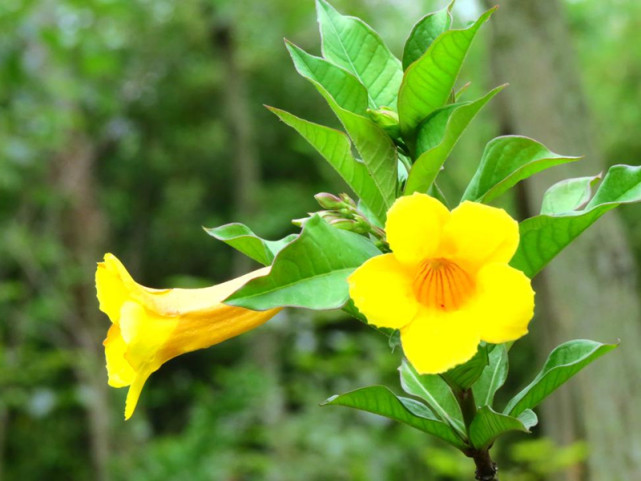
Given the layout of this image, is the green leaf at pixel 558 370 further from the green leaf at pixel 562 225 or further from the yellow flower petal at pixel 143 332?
the yellow flower petal at pixel 143 332

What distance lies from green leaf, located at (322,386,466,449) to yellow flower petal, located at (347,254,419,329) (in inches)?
3.9

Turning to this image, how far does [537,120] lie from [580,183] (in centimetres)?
174

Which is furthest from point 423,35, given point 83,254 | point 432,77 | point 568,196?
point 83,254

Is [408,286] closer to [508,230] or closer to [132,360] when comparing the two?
[508,230]

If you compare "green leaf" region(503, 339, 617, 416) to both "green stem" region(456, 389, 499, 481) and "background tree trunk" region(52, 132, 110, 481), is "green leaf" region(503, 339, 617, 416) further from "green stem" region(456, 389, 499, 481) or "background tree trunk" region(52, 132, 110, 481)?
"background tree trunk" region(52, 132, 110, 481)

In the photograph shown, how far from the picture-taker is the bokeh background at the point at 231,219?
93.4 inches

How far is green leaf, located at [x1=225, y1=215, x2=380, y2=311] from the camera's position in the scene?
537 millimetres

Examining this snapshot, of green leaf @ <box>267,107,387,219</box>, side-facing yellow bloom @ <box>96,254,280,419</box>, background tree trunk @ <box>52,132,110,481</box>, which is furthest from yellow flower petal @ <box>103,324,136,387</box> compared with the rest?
background tree trunk @ <box>52,132,110,481</box>

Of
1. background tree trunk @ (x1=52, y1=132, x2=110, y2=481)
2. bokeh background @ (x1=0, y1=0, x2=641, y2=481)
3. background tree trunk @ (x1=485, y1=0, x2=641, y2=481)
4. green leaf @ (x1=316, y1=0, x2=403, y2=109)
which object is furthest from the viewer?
background tree trunk @ (x1=52, y1=132, x2=110, y2=481)

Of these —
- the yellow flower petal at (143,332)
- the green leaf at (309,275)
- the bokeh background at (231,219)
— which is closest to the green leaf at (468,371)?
the green leaf at (309,275)

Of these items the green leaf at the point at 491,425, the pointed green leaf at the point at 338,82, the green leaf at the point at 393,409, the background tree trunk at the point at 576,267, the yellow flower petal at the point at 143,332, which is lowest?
the background tree trunk at the point at 576,267

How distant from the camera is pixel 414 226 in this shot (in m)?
0.54

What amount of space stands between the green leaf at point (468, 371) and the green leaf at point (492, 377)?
A: 0.19 ft

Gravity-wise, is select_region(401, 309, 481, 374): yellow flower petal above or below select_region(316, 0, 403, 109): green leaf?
below
